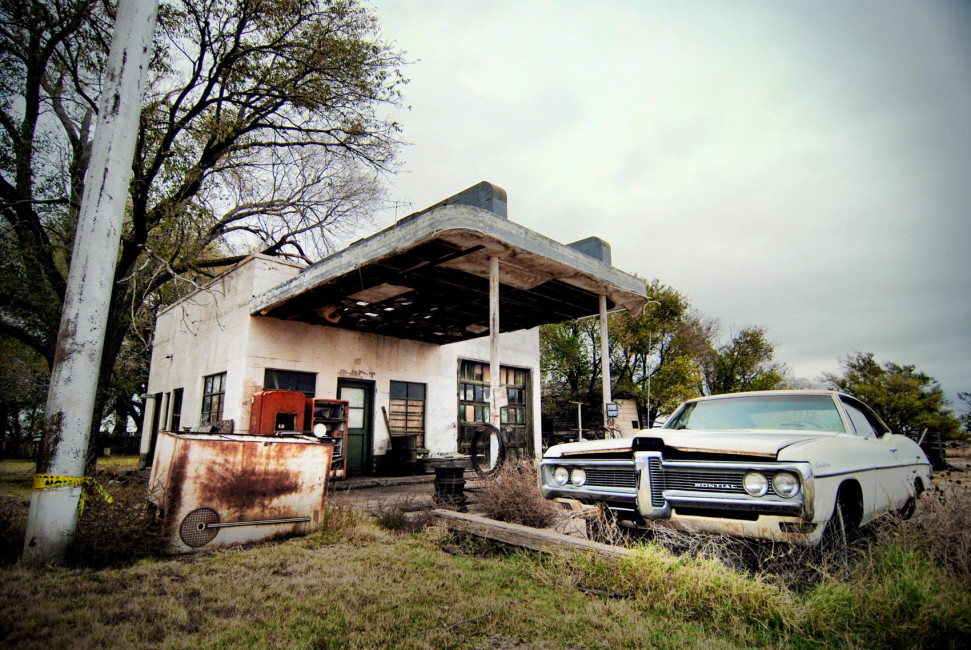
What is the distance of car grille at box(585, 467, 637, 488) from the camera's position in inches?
155

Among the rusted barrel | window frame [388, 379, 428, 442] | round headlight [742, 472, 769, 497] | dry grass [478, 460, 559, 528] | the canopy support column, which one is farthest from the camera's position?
window frame [388, 379, 428, 442]

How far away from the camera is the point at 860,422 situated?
484 centimetres

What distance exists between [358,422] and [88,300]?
7.79 meters

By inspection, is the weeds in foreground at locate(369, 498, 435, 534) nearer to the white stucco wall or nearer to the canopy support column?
the canopy support column

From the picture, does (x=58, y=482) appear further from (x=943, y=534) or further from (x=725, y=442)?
(x=943, y=534)

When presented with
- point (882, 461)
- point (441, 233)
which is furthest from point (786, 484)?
point (441, 233)

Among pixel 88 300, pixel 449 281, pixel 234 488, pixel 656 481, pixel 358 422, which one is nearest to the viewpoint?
pixel 656 481

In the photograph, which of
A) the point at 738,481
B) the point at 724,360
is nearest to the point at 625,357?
the point at 724,360

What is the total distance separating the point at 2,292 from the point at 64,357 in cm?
818

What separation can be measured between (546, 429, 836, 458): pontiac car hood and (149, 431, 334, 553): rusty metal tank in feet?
9.46

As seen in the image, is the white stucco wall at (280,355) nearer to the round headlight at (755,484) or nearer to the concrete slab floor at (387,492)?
the concrete slab floor at (387,492)

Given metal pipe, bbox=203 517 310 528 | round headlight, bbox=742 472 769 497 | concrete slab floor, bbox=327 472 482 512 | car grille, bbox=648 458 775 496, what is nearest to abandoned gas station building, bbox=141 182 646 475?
concrete slab floor, bbox=327 472 482 512

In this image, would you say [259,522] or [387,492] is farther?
[387,492]

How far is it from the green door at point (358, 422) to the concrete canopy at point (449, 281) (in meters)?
1.40
